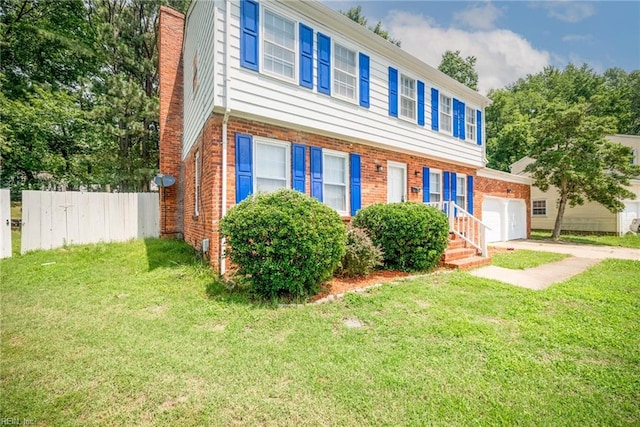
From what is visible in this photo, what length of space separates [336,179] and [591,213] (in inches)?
796

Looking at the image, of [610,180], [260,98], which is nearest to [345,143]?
[260,98]

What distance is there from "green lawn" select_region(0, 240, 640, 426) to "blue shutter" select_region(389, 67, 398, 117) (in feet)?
19.0

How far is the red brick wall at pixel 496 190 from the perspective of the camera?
12875 millimetres

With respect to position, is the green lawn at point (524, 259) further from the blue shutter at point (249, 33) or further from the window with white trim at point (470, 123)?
the blue shutter at point (249, 33)

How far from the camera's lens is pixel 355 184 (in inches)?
322

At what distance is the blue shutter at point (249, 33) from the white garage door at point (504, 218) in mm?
12018

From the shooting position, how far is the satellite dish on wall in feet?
30.9

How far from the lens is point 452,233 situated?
8.73 m

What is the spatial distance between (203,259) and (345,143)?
15.4ft

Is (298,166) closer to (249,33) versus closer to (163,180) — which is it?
(249,33)

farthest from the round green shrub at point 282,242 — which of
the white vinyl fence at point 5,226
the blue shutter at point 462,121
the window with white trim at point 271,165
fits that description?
the blue shutter at point 462,121

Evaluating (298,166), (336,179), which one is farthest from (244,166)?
(336,179)

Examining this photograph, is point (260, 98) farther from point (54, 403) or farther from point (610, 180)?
point (610, 180)

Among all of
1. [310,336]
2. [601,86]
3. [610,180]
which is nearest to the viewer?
[310,336]
